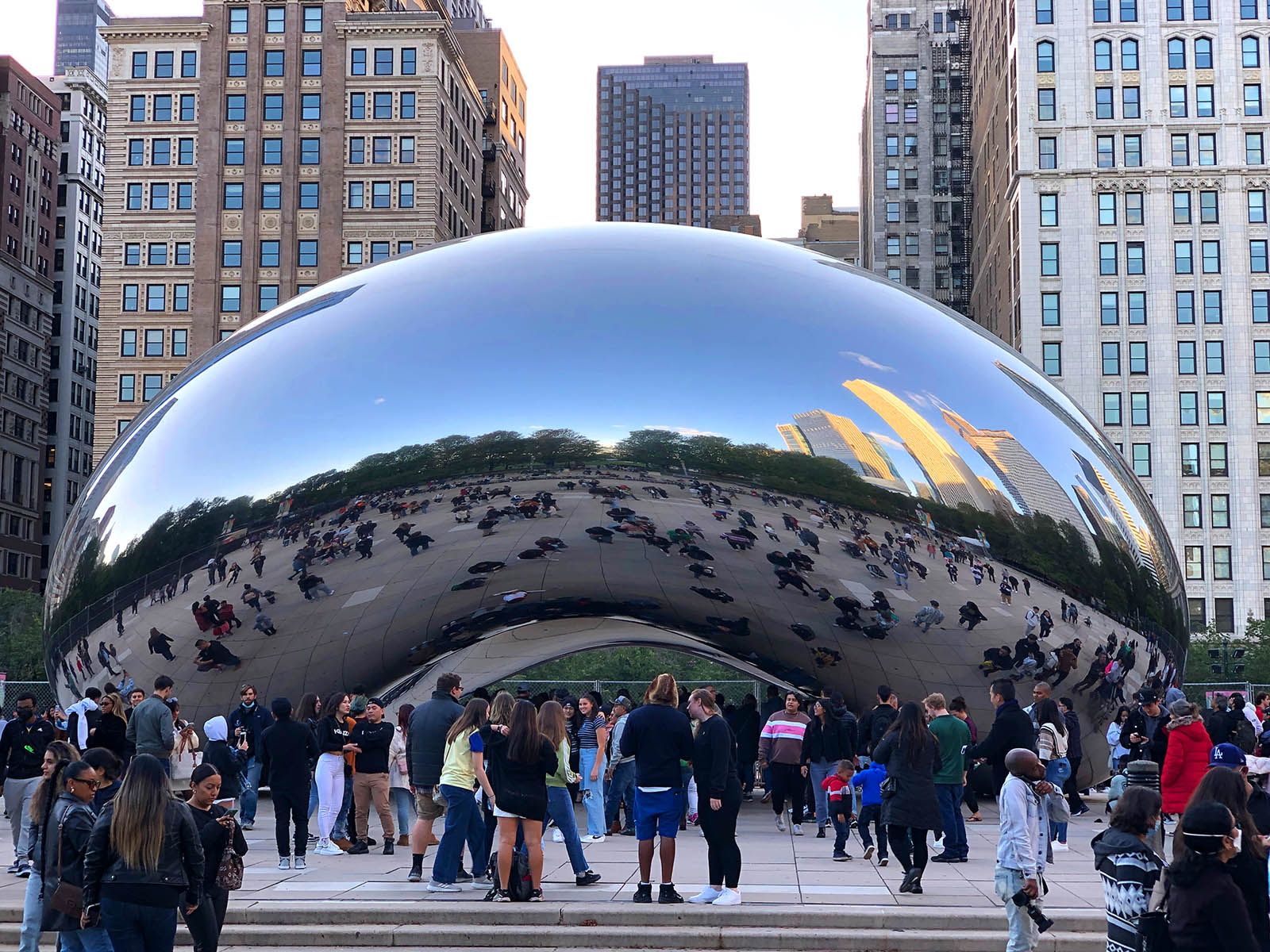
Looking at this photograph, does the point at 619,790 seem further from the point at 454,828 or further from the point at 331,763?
the point at 454,828

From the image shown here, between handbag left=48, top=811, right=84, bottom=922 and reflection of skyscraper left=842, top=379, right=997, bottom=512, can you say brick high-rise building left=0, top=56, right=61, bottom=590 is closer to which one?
reflection of skyscraper left=842, top=379, right=997, bottom=512

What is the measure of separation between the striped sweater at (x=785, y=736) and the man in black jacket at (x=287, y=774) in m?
4.08

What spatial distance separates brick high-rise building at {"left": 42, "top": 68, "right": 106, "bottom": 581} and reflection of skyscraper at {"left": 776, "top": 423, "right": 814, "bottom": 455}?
3529 inches

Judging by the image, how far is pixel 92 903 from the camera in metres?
5.66

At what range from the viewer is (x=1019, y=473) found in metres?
12.4

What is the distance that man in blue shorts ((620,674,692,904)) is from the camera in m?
8.52

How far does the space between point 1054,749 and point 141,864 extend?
825 centimetres

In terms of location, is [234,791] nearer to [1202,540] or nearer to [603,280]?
[603,280]

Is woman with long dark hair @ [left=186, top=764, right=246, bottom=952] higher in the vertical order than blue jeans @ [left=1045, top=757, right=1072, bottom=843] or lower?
higher

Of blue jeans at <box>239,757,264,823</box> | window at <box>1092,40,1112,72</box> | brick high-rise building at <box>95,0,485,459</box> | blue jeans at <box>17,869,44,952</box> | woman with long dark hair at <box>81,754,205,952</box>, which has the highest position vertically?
window at <box>1092,40,1112,72</box>

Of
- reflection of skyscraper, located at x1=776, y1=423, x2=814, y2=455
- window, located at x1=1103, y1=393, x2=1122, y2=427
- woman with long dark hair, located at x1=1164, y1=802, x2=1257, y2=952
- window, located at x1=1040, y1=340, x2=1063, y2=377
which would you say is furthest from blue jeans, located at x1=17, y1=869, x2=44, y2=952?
window, located at x1=1040, y1=340, x2=1063, y2=377

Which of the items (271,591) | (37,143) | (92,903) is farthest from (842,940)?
(37,143)

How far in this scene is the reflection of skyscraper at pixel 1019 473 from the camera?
40.2 feet

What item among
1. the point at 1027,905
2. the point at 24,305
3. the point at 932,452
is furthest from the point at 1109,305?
the point at 24,305
